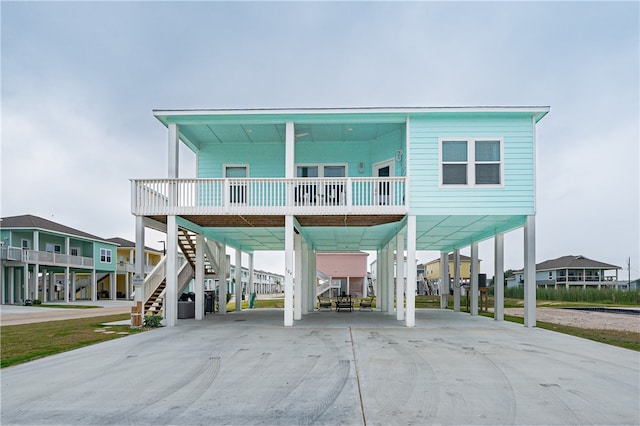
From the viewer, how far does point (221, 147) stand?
711 inches

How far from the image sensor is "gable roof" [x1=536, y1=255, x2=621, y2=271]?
55.7 m

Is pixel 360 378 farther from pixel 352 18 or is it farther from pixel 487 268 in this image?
pixel 487 268

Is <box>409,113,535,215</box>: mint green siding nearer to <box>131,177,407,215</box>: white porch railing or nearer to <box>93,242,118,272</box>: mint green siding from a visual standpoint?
<box>131,177,407,215</box>: white porch railing

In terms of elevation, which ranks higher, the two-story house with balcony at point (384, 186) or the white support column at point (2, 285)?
the two-story house with balcony at point (384, 186)

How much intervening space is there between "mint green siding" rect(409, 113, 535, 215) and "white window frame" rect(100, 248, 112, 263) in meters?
41.0

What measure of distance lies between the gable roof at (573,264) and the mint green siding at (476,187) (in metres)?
48.3

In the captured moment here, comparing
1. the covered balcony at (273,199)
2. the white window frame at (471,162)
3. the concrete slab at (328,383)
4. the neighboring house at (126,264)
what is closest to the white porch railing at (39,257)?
the neighboring house at (126,264)

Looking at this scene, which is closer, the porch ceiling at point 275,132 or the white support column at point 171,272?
the white support column at point 171,272

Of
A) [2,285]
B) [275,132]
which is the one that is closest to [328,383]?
[275,132]

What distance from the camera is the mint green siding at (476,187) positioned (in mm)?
14453

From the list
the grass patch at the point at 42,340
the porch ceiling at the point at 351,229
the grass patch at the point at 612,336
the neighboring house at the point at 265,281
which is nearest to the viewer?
the grass patch at the point at 42,340

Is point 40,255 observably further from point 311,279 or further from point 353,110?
point 353,110

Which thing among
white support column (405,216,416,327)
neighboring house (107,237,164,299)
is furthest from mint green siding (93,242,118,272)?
white support column (405,216,416,327)

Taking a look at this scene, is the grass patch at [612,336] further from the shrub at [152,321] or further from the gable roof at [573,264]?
the gable roof at [573,264]
